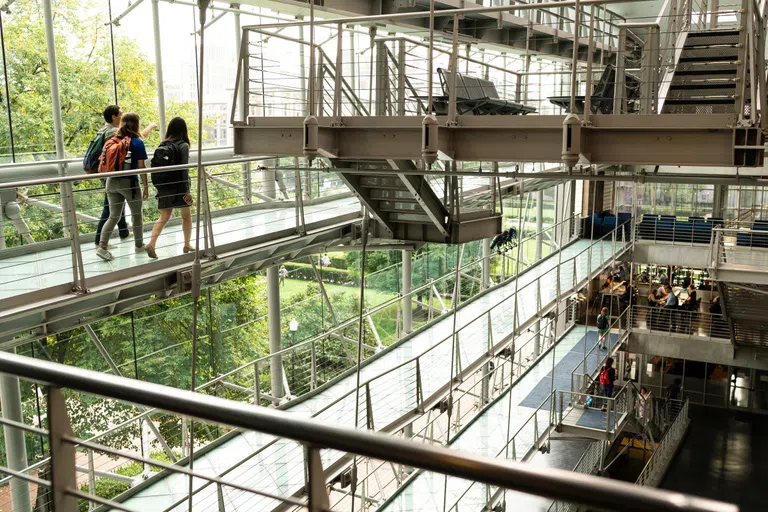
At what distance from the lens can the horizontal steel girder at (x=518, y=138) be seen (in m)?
2.85

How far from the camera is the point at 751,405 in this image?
11.0 m

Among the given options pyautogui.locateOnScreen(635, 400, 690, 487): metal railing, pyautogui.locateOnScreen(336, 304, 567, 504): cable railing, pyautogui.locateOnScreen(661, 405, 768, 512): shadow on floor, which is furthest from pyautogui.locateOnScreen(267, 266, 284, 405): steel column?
pyautogui.locateOnScreen(661, 405, 768, 512): shadow on floor

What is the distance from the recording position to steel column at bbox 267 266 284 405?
5.79 meters

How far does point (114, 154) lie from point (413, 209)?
1.67 metres

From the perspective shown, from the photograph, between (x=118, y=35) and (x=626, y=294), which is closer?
(x=118, y=35)

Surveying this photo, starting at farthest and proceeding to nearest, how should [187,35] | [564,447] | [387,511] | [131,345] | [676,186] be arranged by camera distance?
[676,186] < [564,447] < [187,35] < [131,345] < [387,511]

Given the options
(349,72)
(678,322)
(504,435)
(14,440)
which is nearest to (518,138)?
(14,440)

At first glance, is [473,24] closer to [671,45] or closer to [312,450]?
[671,45]

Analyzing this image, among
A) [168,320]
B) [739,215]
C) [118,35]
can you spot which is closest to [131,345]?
[168,320]

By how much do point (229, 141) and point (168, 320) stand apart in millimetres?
1486

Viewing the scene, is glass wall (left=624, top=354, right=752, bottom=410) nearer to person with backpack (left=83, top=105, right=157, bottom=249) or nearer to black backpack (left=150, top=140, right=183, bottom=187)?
black backpack (left=150, top=140, right=183, bottom=187)

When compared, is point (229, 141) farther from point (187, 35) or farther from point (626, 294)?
point (626, 294)

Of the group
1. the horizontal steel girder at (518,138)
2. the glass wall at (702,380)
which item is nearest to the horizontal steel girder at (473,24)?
the horizontal steel girder at (518,138)

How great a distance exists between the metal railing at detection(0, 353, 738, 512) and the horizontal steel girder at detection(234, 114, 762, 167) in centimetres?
243
